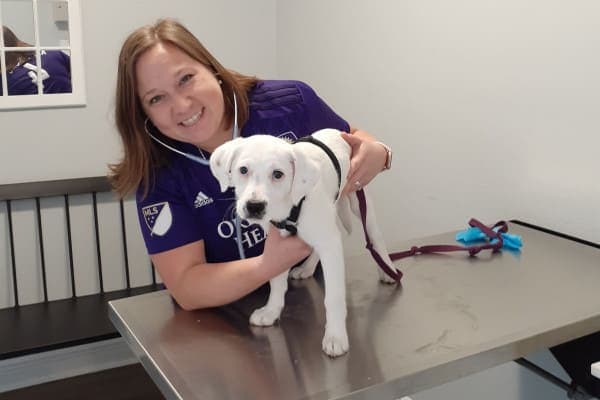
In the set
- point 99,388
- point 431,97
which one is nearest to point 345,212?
point 431,97

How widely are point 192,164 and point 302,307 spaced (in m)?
0.35

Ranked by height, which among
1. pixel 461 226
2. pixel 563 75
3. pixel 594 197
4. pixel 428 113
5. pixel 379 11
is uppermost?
pixel 379 11

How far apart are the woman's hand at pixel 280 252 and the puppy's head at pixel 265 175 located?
93mm

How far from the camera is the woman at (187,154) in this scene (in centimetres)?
120

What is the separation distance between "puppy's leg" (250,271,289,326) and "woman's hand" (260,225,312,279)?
0.04 meters

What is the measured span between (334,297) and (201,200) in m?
0.40

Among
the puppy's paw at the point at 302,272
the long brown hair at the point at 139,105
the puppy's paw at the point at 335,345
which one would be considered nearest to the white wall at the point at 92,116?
the long brown hair at the point at 139,105

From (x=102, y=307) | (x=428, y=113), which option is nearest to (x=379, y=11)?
(x=428, y=113)

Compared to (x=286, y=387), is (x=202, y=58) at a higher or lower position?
higher

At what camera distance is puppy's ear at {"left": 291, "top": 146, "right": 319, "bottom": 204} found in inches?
37.3

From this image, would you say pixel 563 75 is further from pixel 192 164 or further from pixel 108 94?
pixel 108 94

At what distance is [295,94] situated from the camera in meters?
1.40

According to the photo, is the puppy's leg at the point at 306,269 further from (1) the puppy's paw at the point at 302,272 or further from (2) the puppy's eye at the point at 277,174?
(2) the puppy's eye at the point at 277,174

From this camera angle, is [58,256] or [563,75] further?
[58,256]
